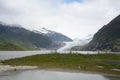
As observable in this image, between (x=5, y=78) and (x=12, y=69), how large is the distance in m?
19.0

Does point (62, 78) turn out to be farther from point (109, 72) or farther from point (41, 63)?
point (41, 63)

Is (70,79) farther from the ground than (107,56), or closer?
closer

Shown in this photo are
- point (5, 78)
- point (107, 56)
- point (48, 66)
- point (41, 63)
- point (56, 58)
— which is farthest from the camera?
point (107, 56)

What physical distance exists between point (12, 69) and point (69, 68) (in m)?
22.5

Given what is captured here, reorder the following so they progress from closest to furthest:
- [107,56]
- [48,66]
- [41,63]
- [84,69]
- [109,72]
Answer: [109,72] < [84,69] < [48,66] < [41,63] < [107,56]

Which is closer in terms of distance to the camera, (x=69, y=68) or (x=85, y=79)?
(x=85, y=79)

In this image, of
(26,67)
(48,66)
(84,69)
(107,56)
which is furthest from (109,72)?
(107,56)

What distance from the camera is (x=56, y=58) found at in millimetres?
111000

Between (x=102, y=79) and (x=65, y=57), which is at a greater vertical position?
(x=65, y=57)

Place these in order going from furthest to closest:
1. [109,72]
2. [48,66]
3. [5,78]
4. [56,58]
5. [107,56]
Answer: [107,56], [56,58], [48,66], [109,72], [5,78]

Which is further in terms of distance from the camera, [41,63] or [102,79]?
[41,63]

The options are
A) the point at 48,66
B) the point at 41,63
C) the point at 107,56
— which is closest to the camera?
the point at 48,66

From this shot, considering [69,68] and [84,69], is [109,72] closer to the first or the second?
[84,69]

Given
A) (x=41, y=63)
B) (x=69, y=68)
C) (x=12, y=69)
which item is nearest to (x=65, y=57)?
(x=41, y=63)
